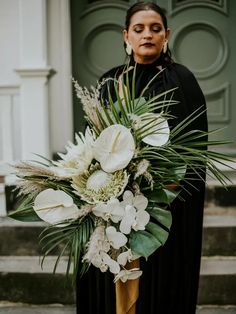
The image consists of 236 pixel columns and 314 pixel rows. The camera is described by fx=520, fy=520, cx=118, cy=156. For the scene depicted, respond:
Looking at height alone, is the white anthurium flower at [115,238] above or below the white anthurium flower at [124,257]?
above

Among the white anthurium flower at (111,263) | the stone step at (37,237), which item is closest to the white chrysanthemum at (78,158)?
the white anthurium flower at (111,263)

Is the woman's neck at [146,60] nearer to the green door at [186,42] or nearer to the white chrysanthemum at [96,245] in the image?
the white chrysanthemum at [96,245]

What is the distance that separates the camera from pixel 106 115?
1.54 meters

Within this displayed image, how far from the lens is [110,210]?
1454 mm

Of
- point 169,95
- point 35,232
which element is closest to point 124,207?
point 169,95

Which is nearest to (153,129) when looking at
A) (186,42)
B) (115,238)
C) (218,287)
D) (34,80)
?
(115,238)

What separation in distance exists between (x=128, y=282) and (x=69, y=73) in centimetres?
308

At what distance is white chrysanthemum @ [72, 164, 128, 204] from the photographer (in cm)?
148

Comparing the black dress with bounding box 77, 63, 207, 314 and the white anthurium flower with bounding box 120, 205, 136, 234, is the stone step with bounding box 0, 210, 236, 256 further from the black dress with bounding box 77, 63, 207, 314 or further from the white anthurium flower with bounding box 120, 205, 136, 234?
the white anthurium flower with bounding box 120, 205, 136, 234

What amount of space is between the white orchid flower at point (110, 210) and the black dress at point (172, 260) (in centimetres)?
52

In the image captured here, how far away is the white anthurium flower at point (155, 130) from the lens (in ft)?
5.03

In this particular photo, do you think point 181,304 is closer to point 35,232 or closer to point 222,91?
point 35,232

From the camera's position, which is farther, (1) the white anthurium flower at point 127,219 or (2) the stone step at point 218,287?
(2) the stone step at point 218,287

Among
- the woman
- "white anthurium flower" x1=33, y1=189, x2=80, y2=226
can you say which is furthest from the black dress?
"white anthurium flower" x1=33, y1=189, x2=80, y2=226
